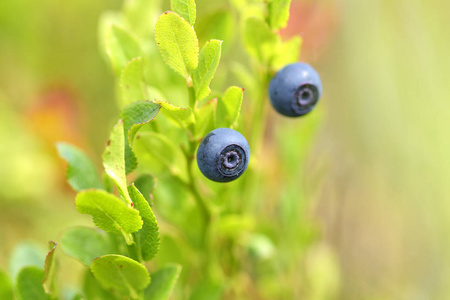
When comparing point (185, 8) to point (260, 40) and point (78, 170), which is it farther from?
point (78, 170)

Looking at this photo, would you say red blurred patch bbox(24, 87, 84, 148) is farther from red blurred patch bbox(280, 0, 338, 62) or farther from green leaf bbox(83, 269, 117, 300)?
green leaf bbox(83, 269, 117, 300)

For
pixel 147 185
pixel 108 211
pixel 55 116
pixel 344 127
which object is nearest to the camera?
pixel 108 211

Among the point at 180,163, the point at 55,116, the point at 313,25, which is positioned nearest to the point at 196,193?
the point at 180,163

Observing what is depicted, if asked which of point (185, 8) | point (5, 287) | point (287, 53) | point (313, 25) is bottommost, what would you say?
point (5, 287)

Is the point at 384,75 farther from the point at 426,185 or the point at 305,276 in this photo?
the point at 305,276

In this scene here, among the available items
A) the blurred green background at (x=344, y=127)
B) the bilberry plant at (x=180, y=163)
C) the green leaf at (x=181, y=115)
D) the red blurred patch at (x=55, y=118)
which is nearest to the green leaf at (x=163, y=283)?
the bilberry plant at (x=180, y=163)
